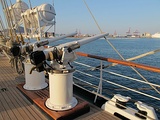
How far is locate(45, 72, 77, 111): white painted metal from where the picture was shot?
2404mm

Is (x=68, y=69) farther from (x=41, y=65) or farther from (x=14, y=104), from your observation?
(x=14, y=104)

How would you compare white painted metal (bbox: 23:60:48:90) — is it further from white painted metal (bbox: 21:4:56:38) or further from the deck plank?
white painted metal (bbox: 21:4:56:38)

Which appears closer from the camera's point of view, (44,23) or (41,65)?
(41,65)

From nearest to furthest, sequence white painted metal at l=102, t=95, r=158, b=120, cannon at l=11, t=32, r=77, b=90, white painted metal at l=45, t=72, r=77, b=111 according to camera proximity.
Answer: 1. white painted metal at l=102, t=95, r=158, b=120
2. white painted metal at l=45, t=72, r=77, b=111
3. cannon at l=11, t=32, r=77, b=90

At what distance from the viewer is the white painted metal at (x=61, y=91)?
240 cm

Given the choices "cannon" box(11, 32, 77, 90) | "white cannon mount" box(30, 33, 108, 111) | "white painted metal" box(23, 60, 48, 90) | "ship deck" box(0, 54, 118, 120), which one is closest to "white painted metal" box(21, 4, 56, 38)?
"cannon" box(11, 32, 77, 90)

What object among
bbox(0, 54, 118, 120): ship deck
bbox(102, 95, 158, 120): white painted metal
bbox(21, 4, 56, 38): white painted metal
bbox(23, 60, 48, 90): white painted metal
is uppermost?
bbox(21, 4, 56, 38): white painted metal

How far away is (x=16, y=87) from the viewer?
3.63 meters

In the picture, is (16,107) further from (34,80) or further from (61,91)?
(61,91)

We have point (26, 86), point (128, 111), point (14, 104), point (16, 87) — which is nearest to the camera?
point (128, 111)

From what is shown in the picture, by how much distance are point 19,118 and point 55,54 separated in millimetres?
1151


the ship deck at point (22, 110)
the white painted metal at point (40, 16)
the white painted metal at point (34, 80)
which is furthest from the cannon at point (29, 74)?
the white painted metal at point (40, 16)

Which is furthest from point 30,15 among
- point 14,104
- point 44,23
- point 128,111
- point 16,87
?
point 128,111

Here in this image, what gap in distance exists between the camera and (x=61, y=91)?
2455 millimetres
